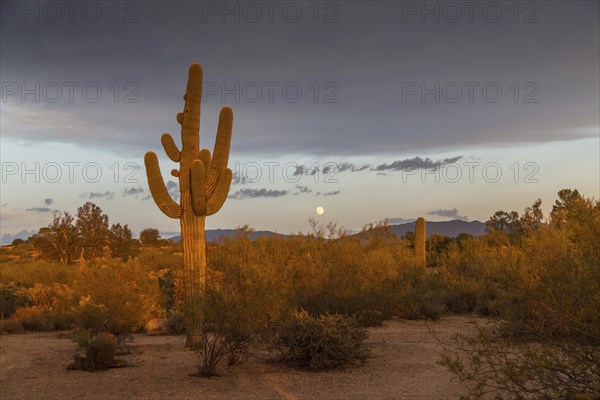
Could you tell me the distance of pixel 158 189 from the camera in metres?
15.7

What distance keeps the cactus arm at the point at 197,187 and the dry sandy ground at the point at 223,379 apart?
3.54m

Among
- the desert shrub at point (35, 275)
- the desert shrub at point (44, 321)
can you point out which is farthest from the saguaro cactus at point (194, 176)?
the desert shrub at point (35, 275)

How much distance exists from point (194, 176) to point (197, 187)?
0.29 meters

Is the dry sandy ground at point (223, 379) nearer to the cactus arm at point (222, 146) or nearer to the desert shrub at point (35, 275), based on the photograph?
the cactus arm at point (222, 146)

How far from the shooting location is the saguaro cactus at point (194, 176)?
49.4 feet

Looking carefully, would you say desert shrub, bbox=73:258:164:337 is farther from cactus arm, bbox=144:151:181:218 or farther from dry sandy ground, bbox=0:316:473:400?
cactus arm, bbox=144:151:181:218

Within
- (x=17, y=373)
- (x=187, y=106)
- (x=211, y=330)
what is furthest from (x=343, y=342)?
(x=187, y=106)

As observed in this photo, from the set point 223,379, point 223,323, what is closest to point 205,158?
point 223,323

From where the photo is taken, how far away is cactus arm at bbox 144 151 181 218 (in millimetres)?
15469

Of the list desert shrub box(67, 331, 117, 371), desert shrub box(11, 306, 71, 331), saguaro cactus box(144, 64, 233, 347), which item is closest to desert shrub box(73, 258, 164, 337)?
desert shrub box(11, 306, 71, 331)

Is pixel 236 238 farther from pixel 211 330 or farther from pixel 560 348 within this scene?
pixel 560 348

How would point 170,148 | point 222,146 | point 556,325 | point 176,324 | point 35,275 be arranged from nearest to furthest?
point 556,325, point 222,146, point 170,148, point 176,324, point 35,275

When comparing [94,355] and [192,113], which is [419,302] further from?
[94,355]

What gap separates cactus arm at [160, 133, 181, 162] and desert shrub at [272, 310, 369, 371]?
242 inches
